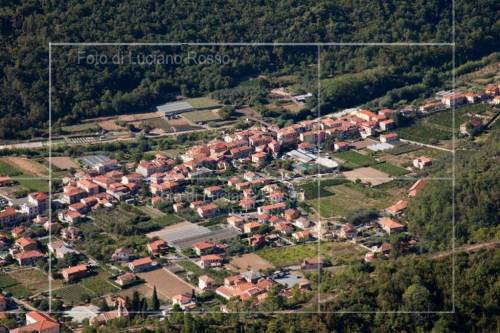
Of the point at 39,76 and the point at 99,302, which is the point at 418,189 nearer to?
the point at 99,302

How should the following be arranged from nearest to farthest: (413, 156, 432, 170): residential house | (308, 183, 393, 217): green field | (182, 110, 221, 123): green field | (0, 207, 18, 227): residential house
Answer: (0, 207, 18, 227): residential house < (308, 183, 393, 217): green field < (413, 156, 432, 170): residential house < (182, 110, 221, 123): green field

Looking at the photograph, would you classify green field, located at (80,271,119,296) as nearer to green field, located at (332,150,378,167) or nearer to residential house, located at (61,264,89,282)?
residential house, located at (61,264,89,282)

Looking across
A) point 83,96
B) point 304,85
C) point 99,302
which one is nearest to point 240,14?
point 304,85

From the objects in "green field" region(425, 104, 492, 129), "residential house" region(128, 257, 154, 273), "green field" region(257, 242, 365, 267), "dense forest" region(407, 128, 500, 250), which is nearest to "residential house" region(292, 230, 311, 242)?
"green field" region(257, 242, 365, 267)

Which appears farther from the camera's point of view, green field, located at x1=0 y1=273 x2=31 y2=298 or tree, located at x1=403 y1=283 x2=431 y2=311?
green field, located at x1=0 y1=273 x2=31 y2=298

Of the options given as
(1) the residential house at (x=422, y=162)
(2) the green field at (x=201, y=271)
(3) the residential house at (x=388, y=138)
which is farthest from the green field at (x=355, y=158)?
(2) the green field at (x=201, y=271)
